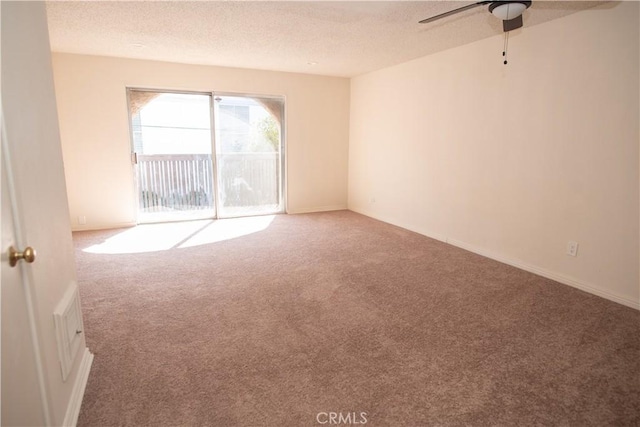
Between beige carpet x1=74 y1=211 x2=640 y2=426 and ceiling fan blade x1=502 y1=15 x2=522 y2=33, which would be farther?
ceiling fan blade x1=502 y1=15 x2=522 y2=33

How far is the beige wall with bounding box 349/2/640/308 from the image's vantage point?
271cm

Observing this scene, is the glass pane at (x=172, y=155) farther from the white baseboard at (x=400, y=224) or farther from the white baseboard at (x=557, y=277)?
the white baseboard at (x=557, y=277)

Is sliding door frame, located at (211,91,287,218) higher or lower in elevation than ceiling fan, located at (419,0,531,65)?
lower

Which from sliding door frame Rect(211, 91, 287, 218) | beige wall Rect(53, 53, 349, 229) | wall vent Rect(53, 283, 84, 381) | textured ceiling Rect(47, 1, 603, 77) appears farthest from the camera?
sliding door frame Rect(211, 91, 287, 218)

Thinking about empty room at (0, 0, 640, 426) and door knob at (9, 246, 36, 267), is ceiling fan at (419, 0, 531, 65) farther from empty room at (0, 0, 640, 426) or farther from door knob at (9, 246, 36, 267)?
door knob at (9, 246, 36, 267)

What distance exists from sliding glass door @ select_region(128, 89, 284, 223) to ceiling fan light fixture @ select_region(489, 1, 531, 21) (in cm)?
362

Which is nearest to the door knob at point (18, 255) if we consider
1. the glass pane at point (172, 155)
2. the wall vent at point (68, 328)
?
the wall vent at point (68, 328)

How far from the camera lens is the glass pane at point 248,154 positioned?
213 inches

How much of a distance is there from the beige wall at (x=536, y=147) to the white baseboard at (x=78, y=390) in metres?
3.62

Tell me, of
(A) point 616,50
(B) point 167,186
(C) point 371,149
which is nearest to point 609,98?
(A) point 616,50

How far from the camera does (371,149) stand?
5637mm

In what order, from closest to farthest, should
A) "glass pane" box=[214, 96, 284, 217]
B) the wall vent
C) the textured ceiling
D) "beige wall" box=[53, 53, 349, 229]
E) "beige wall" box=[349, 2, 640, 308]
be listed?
the wall vent
"beige wall" box=[349, 2, 640, 308]
the textured ceiling
"beige wall" box=[53, 53, 349, 229]
"glass pane" box=[214, 96, 284, 217]

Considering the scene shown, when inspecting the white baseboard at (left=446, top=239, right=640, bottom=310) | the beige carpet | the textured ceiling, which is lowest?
the beige carpet

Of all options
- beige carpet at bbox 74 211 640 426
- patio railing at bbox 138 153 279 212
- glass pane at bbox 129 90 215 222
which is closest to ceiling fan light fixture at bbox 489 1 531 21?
beige carpet at bbox 74 211 640 426
